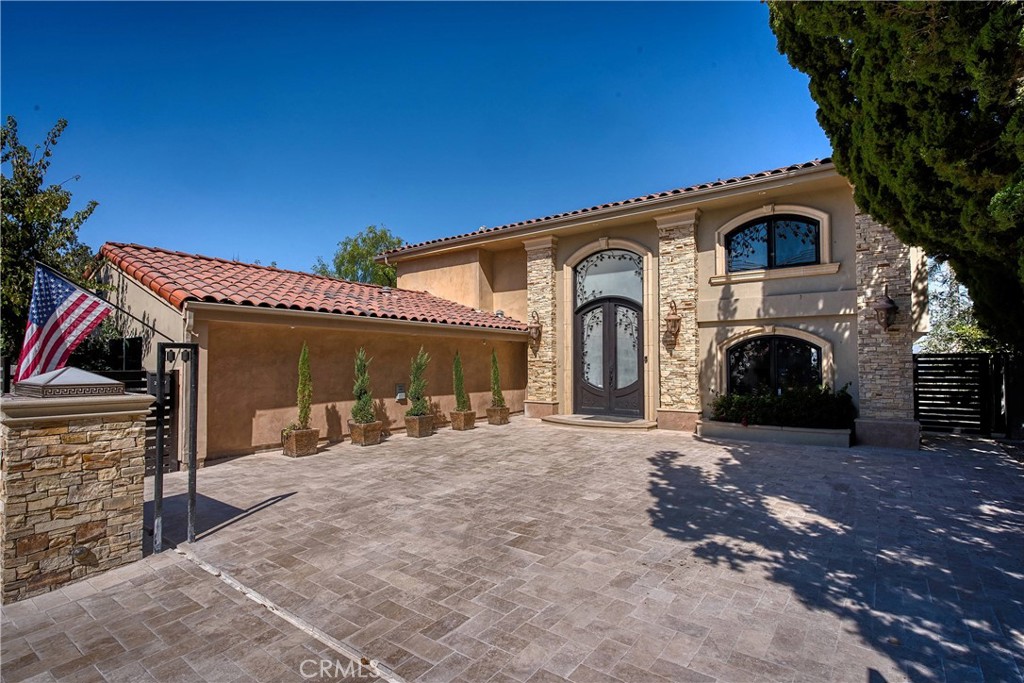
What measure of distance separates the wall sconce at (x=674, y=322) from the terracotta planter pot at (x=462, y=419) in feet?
18.2

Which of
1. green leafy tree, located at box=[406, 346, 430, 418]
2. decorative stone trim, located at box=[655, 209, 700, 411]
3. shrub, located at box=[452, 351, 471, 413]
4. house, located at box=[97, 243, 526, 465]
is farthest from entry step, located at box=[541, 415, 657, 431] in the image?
green leafy tree, located at box=[406, 346, 430, 418]

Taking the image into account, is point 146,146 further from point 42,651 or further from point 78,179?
point 42,651

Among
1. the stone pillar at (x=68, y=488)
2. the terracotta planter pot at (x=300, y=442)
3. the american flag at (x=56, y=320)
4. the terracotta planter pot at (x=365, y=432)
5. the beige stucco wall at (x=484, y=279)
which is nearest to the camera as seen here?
the stone pillar at (x=68, y=488)

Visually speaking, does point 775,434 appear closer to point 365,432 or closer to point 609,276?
point 609,276

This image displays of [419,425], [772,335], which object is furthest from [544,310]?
[772,335]

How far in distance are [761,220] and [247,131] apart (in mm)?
13388

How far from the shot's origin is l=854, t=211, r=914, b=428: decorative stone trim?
9.36 m

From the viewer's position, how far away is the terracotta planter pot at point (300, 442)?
880cm

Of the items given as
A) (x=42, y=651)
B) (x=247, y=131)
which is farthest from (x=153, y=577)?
(x=247, y=131)

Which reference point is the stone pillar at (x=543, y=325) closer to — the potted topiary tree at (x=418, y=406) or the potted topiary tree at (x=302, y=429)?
the potted topiary tree at (x=418, y=406)

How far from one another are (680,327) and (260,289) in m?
9.81

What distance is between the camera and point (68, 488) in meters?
3.80

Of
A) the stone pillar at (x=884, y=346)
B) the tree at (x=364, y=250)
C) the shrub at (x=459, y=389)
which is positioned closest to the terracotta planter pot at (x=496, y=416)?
the shrub at (x=459, y=389)

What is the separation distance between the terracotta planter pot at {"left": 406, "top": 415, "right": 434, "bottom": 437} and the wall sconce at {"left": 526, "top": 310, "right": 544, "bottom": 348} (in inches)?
178
